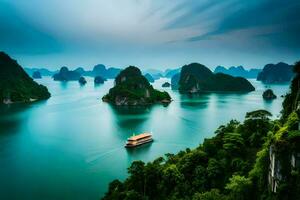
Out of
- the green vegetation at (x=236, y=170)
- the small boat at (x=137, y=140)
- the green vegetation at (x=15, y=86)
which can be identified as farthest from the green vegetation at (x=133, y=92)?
the green vegetation at (x=236, y=170)

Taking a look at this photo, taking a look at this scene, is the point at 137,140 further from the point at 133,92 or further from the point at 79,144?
the point at 133,92

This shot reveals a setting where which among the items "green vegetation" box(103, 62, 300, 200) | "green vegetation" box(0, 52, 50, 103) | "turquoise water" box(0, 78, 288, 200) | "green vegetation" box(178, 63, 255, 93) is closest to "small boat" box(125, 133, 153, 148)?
"turquoise water" box(0, 78, 288, 200)

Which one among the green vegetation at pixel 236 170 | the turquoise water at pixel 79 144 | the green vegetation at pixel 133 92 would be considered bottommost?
the turquoise water at pixel 79 144

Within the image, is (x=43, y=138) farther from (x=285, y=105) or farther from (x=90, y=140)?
(x=285, y=105)

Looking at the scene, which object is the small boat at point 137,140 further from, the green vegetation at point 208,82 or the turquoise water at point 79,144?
the green vegetation at point 208,82

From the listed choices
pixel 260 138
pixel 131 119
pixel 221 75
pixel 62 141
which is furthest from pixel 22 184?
pixel 221 75

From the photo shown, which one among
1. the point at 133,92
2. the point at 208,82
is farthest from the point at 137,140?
the point at 208,82
